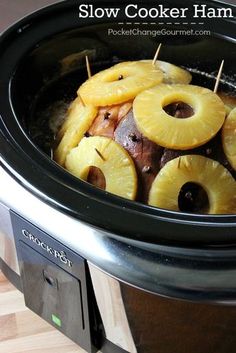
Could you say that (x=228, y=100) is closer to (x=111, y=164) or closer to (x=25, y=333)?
(x=111, y=164)

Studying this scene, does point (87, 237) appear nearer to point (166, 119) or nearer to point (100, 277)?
point (100, 277)

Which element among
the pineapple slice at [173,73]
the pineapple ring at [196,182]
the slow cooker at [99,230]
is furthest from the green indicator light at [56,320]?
the pineapple slice at [173,73]

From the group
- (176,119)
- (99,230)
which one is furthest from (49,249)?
(176,119)

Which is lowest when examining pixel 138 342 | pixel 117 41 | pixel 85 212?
pixel 138 342

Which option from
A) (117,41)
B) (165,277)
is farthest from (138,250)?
(117,41)

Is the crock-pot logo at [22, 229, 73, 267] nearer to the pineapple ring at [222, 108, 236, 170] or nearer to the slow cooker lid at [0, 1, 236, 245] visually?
the slow cooker lid at [0, 1, 236, 245]

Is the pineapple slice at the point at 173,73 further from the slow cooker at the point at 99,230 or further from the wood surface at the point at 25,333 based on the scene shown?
the wood surface at the point at 25,333
